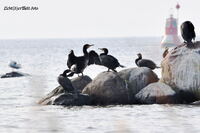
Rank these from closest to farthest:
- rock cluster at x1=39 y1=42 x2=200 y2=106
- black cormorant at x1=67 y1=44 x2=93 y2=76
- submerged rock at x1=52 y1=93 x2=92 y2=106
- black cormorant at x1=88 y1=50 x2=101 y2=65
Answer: rock cluster at x1=39 y1=42 x2=200 y2=106, submerged rock at x1=52 y1=93 x2=92 y2=106, black cormorant at x1=67 y1=44 x2=93 y2=76, black cormorant at x1=88 y1=50 x2=101 y2=65

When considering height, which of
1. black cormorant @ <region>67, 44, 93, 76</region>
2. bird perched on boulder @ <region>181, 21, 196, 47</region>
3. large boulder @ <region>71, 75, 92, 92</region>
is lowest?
Answer: large boulder @ <region>71, 75, 92, 92</region>

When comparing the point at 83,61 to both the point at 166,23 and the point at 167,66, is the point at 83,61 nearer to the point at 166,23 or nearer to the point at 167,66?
the point at 167,66

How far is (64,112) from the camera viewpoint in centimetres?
1975

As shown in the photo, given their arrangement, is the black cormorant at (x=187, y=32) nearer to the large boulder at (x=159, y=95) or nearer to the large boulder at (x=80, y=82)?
the large boulder at (x=159, y=95)

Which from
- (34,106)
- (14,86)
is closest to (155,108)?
(34,106)

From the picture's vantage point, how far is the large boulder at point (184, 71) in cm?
2173

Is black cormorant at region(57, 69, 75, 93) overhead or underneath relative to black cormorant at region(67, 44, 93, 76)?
underneath

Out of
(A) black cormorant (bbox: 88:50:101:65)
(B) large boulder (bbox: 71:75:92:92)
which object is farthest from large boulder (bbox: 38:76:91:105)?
(A) black cormorant (bbox: 88:50:101:65)

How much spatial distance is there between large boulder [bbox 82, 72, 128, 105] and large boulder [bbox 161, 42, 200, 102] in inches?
67.8

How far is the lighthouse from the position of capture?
12425cm

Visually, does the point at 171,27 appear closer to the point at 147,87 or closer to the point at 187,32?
the point at 187,32

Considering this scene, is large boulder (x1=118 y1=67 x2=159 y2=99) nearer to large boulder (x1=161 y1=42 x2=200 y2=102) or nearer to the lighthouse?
large boulder (x1=161 y1=42 x2=200 y2=102)

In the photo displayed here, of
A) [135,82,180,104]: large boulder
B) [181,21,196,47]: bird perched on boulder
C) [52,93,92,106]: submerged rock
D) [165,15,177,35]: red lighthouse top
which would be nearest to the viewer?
[135,82,180,104]: large boulder

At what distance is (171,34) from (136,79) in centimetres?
10430
